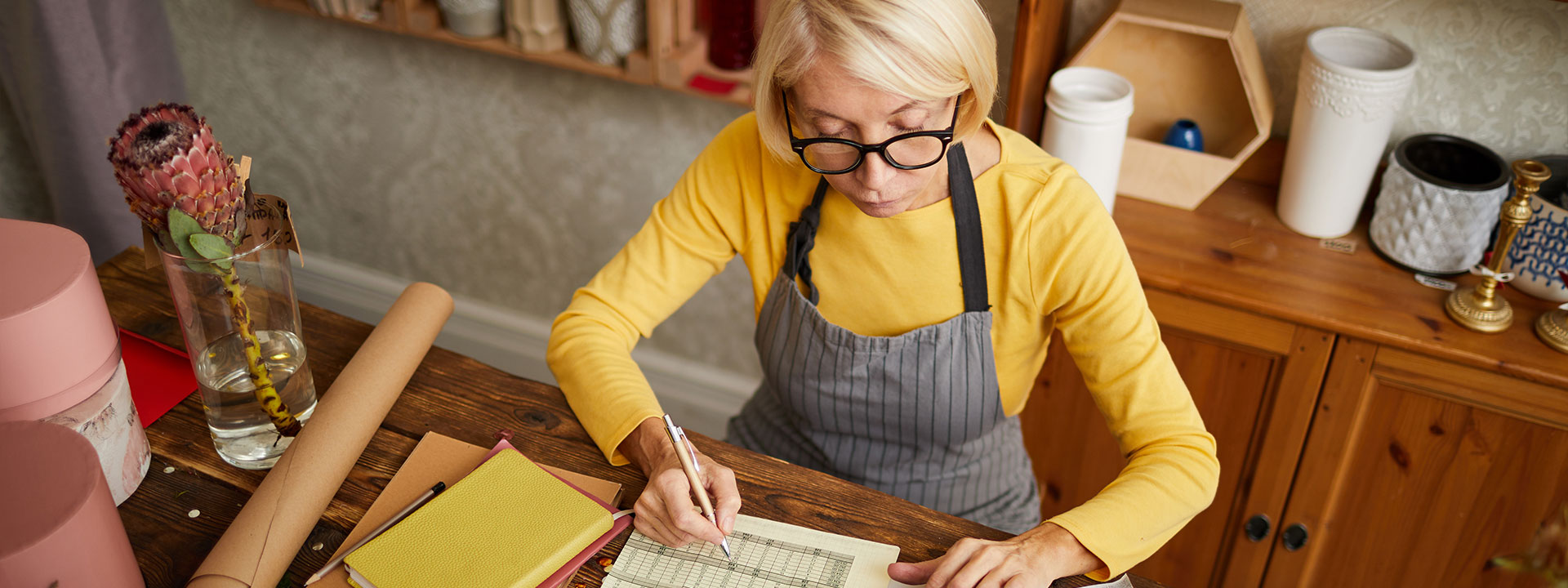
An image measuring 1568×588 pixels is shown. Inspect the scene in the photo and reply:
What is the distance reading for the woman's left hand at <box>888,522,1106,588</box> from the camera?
1.07m

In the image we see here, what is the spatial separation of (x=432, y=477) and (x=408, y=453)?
0.07 meters

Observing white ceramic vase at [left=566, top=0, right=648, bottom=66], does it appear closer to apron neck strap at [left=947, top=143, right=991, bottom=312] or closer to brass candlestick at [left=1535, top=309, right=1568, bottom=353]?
apron neck strap at [left=947, top=143, right=991, bottom=312]

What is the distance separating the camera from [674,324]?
2.77m

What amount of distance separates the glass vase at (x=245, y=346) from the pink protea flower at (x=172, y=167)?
A: 58 millimetres

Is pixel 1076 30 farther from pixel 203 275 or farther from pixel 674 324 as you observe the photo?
pixel 203 275

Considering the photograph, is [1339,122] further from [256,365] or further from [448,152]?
[448,152]

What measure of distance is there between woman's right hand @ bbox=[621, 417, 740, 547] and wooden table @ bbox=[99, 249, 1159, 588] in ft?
0.12

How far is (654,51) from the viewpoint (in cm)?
210

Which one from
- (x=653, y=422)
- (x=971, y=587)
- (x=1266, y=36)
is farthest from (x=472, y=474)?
(x=1266, y=36)

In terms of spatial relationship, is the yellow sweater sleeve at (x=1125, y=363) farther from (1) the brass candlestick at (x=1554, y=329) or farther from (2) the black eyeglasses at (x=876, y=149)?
(1) the brass candlestick at (x=1554, y=329)

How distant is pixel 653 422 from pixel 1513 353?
1.28 meters

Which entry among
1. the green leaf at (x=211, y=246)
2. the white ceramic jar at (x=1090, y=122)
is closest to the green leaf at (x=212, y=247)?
the green leaf at (x=211, y=246)

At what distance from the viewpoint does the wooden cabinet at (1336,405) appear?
1.63 m

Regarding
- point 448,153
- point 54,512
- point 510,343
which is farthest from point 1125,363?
point 510,343
